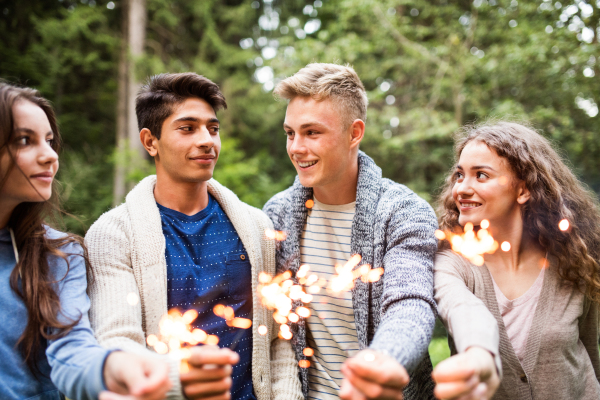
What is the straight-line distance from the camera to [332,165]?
6.86 feet

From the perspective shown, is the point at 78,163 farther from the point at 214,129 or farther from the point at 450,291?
the point at 450,291

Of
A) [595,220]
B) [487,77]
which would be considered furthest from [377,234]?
[487,77]

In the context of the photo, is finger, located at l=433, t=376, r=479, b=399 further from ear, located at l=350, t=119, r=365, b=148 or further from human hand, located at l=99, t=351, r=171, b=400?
ear, located at l=350, t=119, r=365, b=148

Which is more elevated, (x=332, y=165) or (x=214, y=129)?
(x=214, y=129)

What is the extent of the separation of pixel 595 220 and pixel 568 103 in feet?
20.5

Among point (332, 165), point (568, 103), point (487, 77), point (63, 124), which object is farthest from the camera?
point (63, 124)

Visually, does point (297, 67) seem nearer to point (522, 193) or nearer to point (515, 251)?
Result: point (522, 193)

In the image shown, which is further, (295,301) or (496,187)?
(295,301)

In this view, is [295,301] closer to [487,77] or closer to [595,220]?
[595,220]

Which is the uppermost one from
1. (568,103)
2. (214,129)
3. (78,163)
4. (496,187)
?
(568,103)

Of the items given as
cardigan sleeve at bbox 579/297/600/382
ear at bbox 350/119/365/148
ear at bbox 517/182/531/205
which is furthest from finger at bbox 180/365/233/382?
cardigan sleeve at bbox 579/297/600/382

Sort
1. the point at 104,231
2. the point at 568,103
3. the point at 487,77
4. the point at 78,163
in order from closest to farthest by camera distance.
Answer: the point at 104,231 → the point at 568,103 → the point at 487,77 → the point at 78,163

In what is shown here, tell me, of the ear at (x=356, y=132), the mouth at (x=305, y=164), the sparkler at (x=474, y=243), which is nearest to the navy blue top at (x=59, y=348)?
the mouth at (x=305, y=164)

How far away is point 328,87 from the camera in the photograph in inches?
81.4
